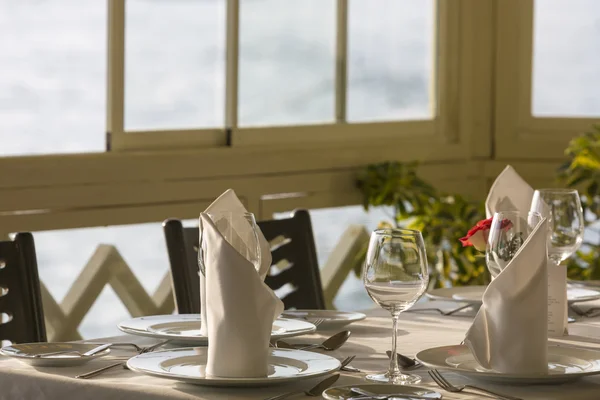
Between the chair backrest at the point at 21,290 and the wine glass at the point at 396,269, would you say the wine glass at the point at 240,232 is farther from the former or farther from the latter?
the chair backrest at the point at 21,290

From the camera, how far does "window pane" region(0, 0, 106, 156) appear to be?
3.09 metres

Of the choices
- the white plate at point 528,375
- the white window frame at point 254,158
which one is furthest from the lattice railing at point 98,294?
the white plate at point 528,375

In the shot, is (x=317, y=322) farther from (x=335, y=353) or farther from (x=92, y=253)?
(x=92, y=253)

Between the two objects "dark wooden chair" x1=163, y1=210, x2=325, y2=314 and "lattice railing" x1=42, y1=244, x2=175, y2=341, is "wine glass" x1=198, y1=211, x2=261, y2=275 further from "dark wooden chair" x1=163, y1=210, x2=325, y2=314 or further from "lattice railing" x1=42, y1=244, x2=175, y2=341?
"lattice railing" x1=42, y1=244, x2=175, y2=341

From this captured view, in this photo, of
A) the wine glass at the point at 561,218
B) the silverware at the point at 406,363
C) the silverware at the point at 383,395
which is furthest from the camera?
the wine glass at the point at 561,218

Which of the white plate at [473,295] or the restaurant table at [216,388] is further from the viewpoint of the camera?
the white plate at [473,295]

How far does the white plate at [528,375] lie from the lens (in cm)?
150

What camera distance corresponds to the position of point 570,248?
206 centimetres

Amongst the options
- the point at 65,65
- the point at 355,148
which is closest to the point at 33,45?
the point at 65,65

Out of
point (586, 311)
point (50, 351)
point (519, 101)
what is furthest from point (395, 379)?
point (519, 101)

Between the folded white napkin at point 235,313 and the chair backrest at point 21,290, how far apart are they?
617 millimetres

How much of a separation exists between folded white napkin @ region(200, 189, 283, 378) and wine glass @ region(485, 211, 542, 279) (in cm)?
35

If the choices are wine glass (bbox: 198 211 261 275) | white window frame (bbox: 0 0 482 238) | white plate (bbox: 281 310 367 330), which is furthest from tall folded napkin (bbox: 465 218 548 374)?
white window frame (bbox: 0 0 482 238)

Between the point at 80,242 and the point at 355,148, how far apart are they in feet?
3.89
